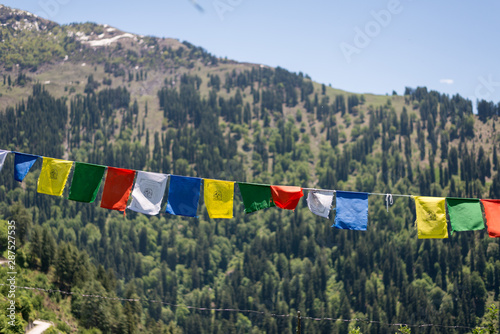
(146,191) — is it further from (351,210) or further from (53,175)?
(351,210)

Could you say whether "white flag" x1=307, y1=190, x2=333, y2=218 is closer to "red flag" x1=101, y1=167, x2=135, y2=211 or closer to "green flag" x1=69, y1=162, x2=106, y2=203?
"red flag" x1=101, y1=167, x2=135, y2=211

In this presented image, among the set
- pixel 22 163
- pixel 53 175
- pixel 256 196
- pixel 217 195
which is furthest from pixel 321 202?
pixel 22 163

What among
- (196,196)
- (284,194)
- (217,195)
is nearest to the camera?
(284,194)

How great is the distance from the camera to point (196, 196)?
2630 cm

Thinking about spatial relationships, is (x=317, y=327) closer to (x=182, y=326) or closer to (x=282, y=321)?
(x=282, y=321)

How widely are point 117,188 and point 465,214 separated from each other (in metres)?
16.4

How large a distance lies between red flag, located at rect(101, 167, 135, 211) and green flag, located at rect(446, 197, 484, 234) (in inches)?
598

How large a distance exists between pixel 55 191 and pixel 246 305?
17038 centimetres

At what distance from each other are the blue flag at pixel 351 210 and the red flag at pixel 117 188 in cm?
1001

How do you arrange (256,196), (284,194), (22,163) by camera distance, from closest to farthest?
(256,196), (284,194), (22,163)

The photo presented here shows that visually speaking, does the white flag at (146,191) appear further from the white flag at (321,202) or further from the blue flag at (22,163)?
the white flag at (321,202)

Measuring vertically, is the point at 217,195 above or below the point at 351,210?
above

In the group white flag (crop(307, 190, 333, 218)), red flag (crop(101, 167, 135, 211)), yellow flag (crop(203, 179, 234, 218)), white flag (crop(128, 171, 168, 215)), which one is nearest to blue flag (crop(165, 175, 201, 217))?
yellow flag (crop(203, 179, 234, 218))

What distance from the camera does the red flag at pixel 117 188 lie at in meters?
26.0
